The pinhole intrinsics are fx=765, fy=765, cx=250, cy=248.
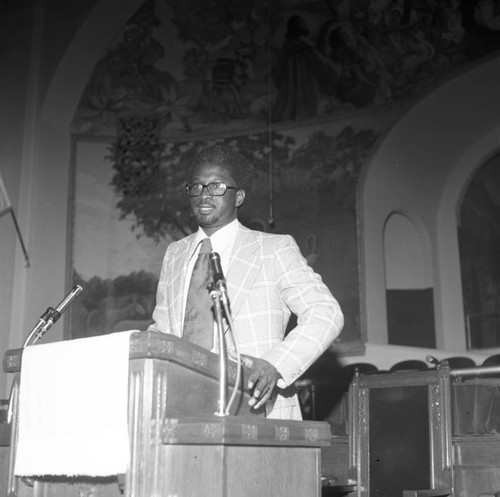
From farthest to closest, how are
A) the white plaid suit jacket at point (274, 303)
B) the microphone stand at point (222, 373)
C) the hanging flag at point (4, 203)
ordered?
the hanging flag at point (4, 203)
the white plaid suit jacket at point (274, 303)
the microphone stand at point (222, 373)

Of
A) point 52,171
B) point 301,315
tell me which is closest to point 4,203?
point 52,171

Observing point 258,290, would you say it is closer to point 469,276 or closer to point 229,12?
point 469,276

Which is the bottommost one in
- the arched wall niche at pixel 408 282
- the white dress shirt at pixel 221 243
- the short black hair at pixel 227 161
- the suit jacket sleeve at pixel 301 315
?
the suit jacket sleeve at pixel 301 315

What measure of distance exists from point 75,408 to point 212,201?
1027mm

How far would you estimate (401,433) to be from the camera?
4.55 meters

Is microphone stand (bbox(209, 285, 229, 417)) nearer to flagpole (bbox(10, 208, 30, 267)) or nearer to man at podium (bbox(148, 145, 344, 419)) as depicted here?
man at podium (bbox(148, 145, 344, 419))

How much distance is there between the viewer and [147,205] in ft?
31.6

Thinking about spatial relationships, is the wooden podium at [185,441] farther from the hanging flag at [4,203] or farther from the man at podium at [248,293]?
the hanging flag at [4,203]

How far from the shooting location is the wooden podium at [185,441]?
1864 millimetres

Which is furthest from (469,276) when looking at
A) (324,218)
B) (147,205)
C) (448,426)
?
(448,426)

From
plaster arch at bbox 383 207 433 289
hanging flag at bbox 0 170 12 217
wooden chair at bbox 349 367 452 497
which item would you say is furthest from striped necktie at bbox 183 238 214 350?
plaster arch at bbox 383 207 433 289

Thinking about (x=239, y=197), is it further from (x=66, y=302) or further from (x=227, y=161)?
(x=66, y=302)

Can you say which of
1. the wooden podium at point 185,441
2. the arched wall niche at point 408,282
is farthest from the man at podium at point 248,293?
the arched wall niche at point 408,282

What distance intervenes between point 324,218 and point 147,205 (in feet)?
7.30
